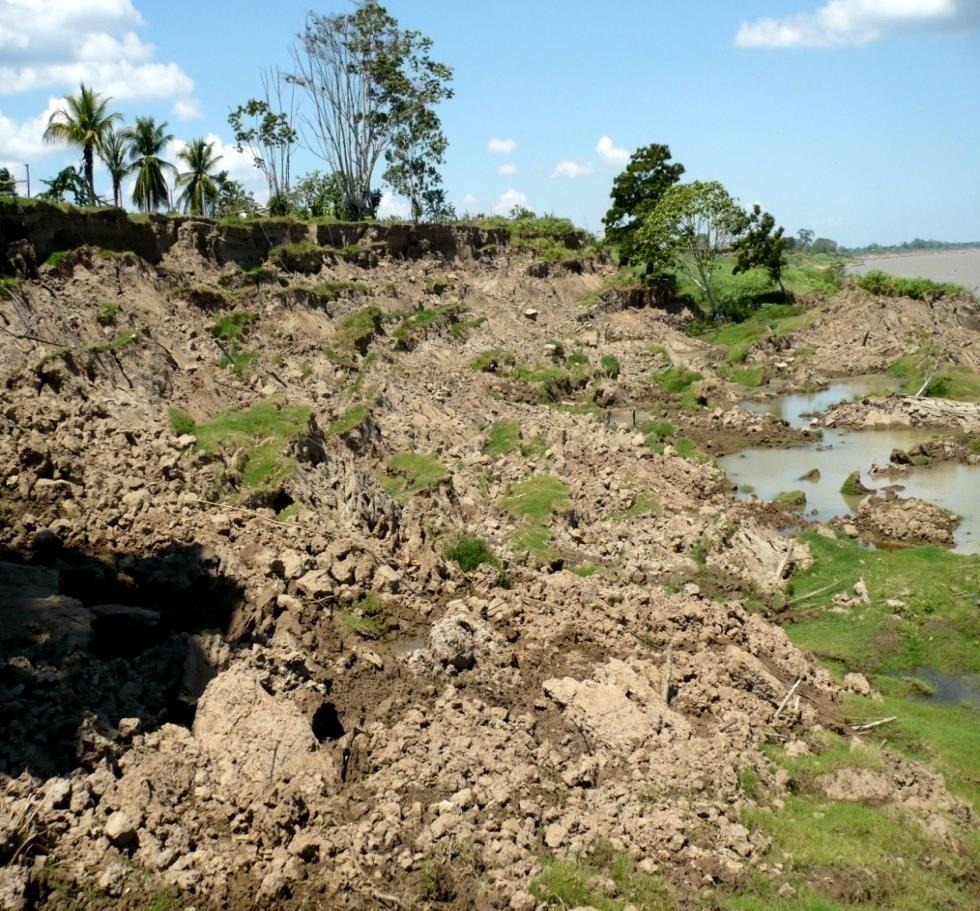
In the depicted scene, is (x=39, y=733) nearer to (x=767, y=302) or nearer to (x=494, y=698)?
(x=494, y=698)

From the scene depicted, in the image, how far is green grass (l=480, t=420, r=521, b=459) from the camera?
22.9 m

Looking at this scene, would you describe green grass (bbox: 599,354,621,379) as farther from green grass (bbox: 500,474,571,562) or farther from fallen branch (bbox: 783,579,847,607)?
fallen branch (bbox: 783,579,847,607)

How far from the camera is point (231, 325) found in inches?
956

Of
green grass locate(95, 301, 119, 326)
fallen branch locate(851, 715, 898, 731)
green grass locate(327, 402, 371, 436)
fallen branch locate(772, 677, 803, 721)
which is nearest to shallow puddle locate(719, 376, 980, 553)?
fallen branch locate(851, 715, 898, 731)

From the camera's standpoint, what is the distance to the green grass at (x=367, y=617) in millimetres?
11797

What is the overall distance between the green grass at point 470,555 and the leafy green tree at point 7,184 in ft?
40.1

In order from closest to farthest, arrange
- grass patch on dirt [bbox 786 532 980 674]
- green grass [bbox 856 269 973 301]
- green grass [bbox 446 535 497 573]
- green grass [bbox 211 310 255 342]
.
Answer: grass patch on dirt [bbox 786 532 980 674] → green grass [bbox 446 535 497 573] → green grass [bbox 211 310 255 342] → green grass [bbox 856 269 973 301]

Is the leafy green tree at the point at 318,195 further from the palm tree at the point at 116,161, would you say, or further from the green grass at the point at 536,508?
the green grass at the point at 536,508

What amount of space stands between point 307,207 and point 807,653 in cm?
3752

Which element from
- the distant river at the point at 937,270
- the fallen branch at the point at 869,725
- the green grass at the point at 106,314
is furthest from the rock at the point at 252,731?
the distant river at the point at 937,270

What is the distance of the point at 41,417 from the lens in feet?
44.6

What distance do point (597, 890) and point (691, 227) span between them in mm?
42063

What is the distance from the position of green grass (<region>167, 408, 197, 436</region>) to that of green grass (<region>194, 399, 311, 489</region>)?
0.39 feet

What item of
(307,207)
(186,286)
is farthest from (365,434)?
(307,207)
